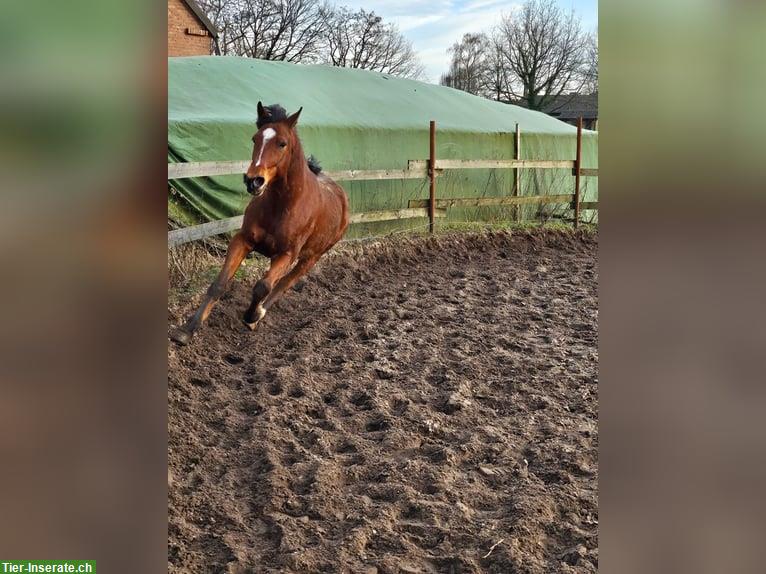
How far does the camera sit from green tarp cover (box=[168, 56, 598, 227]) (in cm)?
775

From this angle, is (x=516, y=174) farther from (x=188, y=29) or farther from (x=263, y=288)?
(x=188, y=29)

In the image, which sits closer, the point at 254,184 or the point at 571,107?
the point at 254,184

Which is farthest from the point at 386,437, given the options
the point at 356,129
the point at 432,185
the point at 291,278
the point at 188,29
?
the point at 188,29

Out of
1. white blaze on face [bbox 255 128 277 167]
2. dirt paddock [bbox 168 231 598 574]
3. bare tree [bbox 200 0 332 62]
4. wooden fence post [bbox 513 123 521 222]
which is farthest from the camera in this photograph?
bare tree [bbox 200 0 332 62]

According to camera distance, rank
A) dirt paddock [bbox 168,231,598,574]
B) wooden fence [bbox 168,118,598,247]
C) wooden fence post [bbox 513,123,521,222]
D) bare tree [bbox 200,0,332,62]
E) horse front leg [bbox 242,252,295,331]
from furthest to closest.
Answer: bare tree [bbox 200,0,332,62] → wooden fence post [bbox 513,123,521,222] → wooden fence [bbox 168,118,598,247] → horse front leg [bbox 242,252,295,331] → dirt paddock [bbox 168,231,598,574]

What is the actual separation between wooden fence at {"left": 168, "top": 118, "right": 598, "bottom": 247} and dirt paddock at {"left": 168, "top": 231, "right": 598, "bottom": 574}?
1061mm

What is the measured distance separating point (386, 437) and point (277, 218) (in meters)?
2.26

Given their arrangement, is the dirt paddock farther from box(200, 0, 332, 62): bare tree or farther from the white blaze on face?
box(200, 0, 332, 62): bare tree

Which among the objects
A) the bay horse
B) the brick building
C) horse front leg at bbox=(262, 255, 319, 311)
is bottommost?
horse front leg at bbox=(262, 255, 319, 311)

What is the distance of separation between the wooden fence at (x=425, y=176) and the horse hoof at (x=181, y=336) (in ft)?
5.51

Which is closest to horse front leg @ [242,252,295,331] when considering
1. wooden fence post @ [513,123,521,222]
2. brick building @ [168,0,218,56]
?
wooden fence post @ [513,123,521,222]

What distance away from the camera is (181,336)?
14.5 feet

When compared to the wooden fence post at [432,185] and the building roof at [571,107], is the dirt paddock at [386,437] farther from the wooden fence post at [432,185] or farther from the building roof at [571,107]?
the building roof at [571,107]
